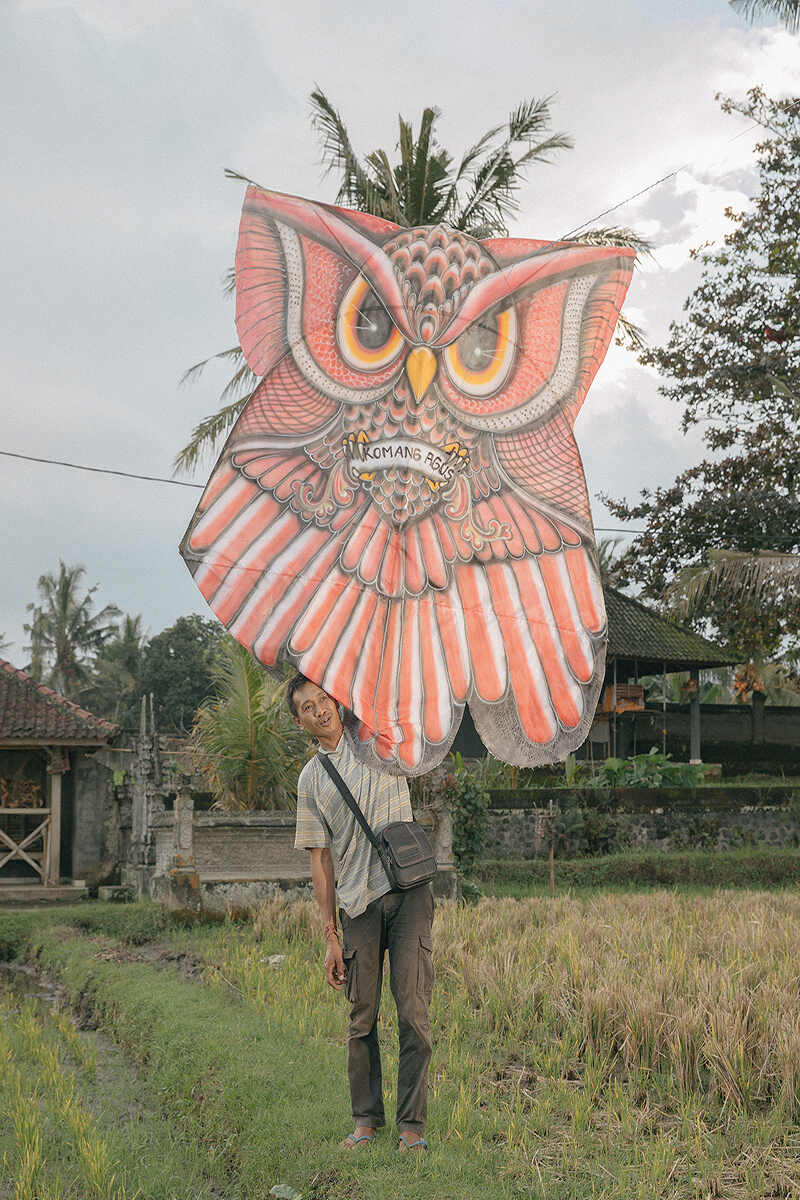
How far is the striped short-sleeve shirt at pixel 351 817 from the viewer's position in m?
4.34

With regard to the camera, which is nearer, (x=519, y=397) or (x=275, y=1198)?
(x=275, y=1198)

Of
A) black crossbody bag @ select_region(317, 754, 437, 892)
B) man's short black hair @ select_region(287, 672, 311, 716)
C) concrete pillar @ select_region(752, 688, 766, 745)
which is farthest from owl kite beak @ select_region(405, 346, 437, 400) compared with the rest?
concrete pillar @ select_region(752, 688, 766, 745)

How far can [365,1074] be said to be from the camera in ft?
14.4

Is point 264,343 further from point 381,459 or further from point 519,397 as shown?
point 519,397

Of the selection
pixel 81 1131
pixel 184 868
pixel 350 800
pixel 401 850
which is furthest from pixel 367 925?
pixel 184 868

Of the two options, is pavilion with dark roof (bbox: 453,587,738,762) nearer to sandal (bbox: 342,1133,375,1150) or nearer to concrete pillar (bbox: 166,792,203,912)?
concrete pillar (bbox: 166,792,203,912)

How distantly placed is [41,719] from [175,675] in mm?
22467

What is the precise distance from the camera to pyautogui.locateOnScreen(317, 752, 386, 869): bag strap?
14.2 ft

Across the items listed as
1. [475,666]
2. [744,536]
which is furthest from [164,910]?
[744,536]

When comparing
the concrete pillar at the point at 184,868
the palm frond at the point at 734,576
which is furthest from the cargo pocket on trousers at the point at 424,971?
the palm frond at the point at 734,576

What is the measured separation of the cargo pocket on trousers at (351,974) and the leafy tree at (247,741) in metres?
7.82

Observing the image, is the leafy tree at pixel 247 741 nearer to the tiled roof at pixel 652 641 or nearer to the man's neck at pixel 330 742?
the man's neck at pixel 330 742

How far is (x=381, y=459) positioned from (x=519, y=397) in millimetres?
870

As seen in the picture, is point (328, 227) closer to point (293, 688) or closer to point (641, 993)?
point (293, 688)
